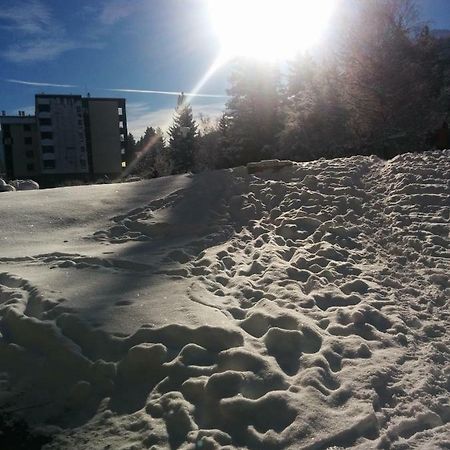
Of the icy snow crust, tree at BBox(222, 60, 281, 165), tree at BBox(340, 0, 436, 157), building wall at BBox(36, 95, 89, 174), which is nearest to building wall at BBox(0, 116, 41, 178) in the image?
building wall at BBox(36, 95, 89, 174)

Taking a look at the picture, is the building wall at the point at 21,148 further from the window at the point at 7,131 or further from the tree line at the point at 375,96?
the tree line at the point at 375,96

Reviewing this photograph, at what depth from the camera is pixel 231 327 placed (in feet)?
12.4

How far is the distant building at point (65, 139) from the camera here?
5775cm

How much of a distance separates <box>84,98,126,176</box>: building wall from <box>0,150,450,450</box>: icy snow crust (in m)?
54.9

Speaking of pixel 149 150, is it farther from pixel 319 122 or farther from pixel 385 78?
pixel 385 78

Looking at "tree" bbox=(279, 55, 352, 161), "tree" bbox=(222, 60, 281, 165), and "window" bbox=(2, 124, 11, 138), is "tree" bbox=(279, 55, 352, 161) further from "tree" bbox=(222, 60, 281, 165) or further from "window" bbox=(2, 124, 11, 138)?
"window" bbox=(2, 124, 11, 138)

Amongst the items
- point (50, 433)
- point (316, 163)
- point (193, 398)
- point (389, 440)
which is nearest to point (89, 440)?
point (50, 433)

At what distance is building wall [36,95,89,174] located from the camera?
57562 mm

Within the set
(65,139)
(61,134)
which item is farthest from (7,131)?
(65,139)

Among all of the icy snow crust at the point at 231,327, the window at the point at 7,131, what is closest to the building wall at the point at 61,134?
the window at the point at 7,131

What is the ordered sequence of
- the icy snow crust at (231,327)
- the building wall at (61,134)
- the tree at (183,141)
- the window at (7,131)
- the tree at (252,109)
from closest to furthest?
the icy snow crust at (231,327)
the tree at (252,109)
the tree at (183,141)
the building wall at (61,134)
the window at (7,131)

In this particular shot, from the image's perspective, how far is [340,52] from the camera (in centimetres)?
2173

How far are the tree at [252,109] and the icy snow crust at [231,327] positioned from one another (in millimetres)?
24018

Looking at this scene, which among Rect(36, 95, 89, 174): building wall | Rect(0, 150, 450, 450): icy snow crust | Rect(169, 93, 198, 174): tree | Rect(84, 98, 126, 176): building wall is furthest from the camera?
Rect(84, 98, 126, 176): building wall
